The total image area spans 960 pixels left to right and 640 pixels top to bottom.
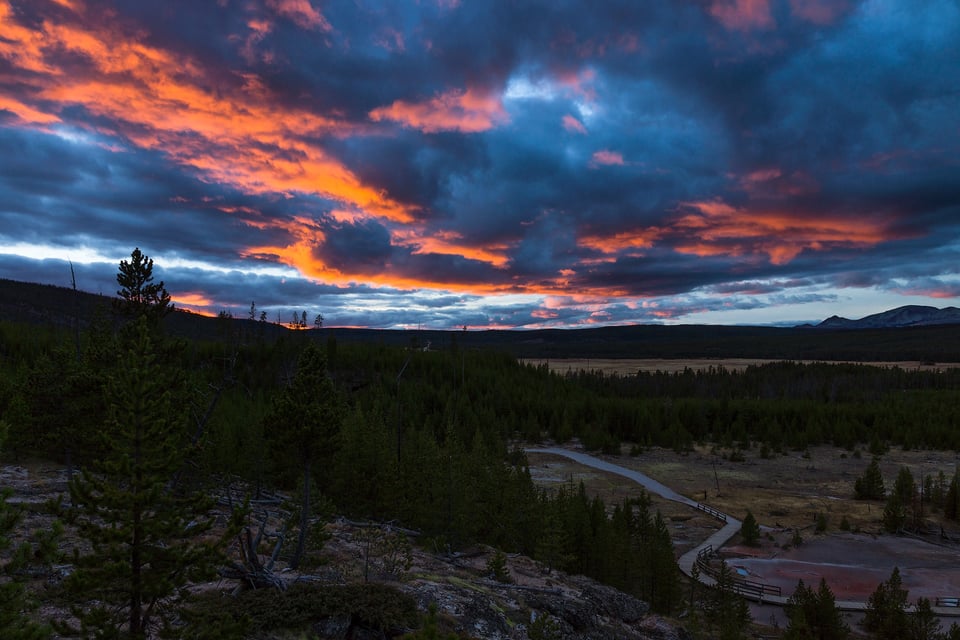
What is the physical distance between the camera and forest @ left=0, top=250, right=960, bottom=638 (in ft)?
39.9

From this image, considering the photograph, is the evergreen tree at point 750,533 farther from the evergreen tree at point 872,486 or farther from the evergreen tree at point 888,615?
the evergreen tree at point 872,486

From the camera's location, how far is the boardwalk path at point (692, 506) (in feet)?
155

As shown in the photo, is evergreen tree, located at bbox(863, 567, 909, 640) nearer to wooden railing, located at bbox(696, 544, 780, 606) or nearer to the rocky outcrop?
wooden railing, located at bbox(696, 544, 780, 606)

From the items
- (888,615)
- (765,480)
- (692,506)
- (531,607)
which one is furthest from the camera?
(765,480)

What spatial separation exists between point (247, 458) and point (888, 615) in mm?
55148

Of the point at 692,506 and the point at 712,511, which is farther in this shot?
the point at 692,506

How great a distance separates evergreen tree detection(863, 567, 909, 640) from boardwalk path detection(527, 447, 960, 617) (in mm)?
2960

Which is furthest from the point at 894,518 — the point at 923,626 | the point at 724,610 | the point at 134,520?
the point at 134,520

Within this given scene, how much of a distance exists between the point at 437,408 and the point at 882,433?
11856 centimetres

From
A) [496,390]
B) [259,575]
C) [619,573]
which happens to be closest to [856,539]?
[619,573]

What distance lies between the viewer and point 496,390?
167625 millimetres

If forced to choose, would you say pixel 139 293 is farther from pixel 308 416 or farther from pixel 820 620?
pixel 820 620

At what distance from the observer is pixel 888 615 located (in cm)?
4050

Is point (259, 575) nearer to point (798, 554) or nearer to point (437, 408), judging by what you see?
point (798, 554)
